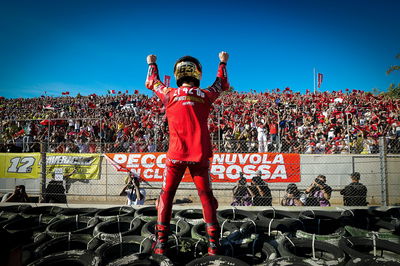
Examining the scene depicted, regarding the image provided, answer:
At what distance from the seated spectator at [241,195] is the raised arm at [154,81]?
15.0ft

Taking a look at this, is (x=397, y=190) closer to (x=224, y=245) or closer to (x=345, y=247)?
(x=345, y=247)

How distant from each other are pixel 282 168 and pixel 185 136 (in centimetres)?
758

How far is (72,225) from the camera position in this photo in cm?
382

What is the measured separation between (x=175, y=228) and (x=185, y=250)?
98cm

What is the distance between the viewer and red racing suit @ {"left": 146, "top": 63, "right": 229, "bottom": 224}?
2.54m

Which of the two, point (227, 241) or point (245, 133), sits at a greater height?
point (245, 133)

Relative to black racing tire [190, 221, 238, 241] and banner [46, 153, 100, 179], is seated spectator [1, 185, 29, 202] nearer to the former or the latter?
banner [46, 153, 100, 179]

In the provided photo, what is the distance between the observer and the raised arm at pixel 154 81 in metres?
2.79

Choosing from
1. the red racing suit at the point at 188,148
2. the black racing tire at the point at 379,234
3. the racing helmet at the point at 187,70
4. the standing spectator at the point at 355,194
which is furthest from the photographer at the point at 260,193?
the racing helmet at the point at 187,70

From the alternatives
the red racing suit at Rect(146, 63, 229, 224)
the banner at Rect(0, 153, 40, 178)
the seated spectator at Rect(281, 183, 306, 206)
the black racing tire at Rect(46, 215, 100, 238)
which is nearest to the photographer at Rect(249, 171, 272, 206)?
Answer: the seated spectator at Rect(281, 183, 306, 206)

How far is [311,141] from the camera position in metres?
10.6

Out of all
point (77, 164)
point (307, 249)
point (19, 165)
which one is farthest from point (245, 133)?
point (19, 165)

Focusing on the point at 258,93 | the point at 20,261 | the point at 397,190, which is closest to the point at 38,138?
the point at 20,261

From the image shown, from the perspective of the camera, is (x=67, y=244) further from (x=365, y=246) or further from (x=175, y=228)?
(x=365, y=246)
